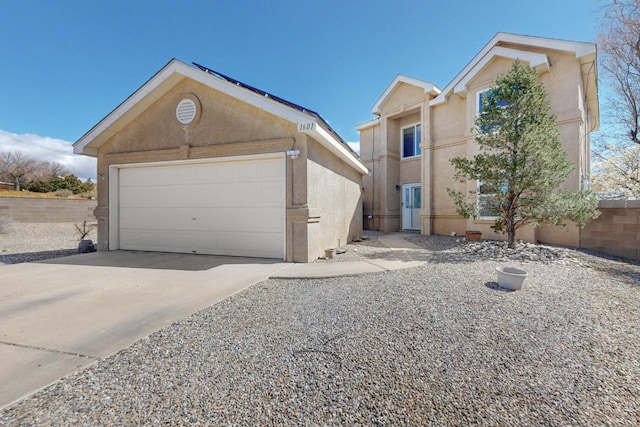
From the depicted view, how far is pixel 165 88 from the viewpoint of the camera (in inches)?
291

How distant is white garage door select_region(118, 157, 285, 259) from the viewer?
6.77m

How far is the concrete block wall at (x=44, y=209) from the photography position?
14.4 meters

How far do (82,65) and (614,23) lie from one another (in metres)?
22.2

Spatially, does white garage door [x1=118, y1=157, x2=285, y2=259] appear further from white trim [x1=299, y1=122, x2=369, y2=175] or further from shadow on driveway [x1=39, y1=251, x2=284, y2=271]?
white trim [x1=299, y1=122, x2=369, y2=175]

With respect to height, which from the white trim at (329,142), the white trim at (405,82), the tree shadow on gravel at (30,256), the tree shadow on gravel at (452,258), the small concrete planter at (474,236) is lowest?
the tree shadow on gravel at (30,256)

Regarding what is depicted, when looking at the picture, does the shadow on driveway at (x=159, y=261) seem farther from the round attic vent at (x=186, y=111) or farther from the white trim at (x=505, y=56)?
the white trim at (x=505, y=56)

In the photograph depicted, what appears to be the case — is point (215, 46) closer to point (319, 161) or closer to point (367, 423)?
point (319, 161)

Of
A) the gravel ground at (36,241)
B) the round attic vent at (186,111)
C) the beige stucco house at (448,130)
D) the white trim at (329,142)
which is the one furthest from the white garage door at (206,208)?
the beige stucco house at (448,130)

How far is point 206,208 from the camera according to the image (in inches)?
289

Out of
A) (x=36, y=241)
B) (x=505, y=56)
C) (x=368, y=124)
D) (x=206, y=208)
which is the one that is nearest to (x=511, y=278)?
(x=206, y=208)

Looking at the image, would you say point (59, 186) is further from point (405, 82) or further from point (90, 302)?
point (405, 82)

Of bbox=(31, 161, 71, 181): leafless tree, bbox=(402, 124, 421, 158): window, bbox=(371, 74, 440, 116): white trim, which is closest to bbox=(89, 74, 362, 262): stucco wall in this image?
bbox=(371, 74, 440, 116): white trim

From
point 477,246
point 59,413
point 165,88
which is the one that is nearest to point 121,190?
point 165,88

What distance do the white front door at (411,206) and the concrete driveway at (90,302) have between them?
936 centimetres
